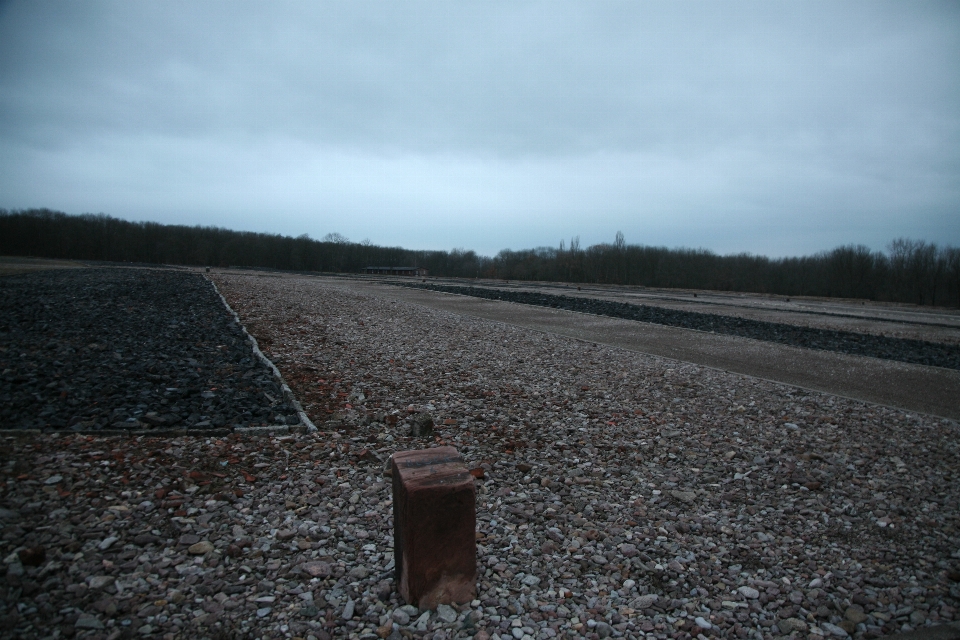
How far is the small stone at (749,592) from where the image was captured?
11.3ft

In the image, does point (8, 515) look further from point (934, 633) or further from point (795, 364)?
point (795, 364)

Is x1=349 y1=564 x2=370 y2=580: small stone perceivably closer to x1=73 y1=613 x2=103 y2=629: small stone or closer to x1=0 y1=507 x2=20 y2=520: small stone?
x1=73 y1=613 x2=103 y2=629: small stone

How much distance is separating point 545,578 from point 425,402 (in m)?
4.04

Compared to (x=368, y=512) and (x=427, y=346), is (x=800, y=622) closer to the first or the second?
(x=368, y=512)

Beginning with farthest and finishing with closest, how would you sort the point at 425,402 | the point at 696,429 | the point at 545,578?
1. the point at 425,402
2. the point at 696,429
3. the point at 545,578

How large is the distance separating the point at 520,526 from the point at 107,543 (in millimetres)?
3001

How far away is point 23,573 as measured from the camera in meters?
2.95

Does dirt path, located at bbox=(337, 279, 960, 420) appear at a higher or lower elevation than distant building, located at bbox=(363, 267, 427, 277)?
lower

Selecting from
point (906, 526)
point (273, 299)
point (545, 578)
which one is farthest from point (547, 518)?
point (273, 299)

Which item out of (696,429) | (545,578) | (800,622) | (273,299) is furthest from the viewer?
A: (273,299)

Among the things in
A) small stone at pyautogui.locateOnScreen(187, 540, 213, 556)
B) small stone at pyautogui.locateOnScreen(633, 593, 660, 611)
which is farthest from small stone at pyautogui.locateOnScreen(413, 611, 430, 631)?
small stone at pyautogui.locateOnScreen(187, 540, 213, 556)

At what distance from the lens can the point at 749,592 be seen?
3479mm

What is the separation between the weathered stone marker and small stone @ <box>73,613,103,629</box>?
5.44 feet

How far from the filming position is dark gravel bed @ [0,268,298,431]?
5504mm
